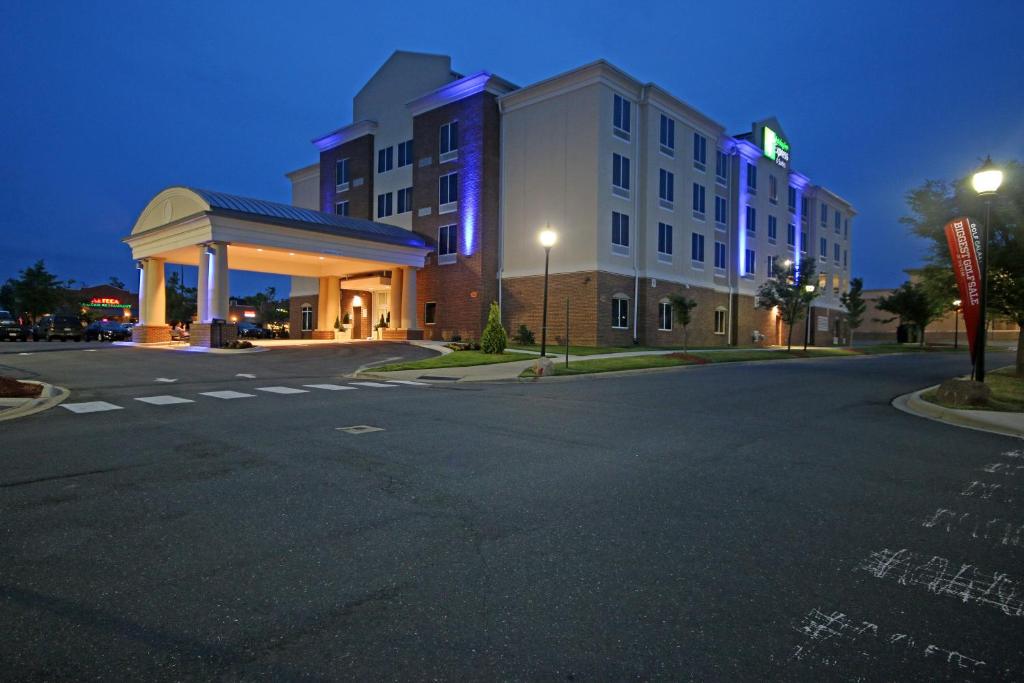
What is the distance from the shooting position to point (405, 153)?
41.1m

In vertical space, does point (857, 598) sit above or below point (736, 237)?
below

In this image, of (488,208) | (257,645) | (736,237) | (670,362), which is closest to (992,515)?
(257,645)

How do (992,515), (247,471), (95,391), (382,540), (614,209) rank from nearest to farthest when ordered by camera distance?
(382,540), (992,515), (247,471), (95,391), (614,209)

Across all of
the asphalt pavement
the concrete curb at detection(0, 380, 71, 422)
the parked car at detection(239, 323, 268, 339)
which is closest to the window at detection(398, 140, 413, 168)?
the parked car at detection(239, 323, 268, 339)

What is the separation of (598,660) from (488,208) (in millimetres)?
34477

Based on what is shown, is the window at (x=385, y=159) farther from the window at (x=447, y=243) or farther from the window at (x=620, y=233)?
the window at (x=620, y=233)

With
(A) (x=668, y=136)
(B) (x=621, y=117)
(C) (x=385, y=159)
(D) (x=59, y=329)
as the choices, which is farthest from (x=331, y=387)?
(D) (x=59, y=329)

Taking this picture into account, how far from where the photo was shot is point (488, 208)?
3572 centimetres

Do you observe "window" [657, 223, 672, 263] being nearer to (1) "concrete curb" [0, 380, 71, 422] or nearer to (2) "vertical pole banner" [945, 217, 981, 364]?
(2) "vertical pole banner" [945, 217, 981, 364]

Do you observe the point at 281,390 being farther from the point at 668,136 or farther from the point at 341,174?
the point at 341,174

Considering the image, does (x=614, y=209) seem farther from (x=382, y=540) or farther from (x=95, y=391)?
(x=382, y=540)

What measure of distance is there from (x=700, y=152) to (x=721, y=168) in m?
3.83

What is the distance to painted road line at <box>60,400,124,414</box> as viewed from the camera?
33.8ft

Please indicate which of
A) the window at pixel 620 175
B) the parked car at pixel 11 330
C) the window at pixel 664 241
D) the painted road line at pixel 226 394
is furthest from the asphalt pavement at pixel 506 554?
the parked car at pixel 11 330
